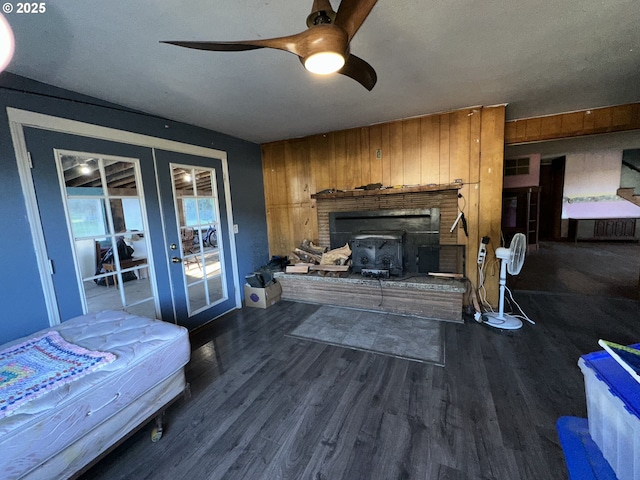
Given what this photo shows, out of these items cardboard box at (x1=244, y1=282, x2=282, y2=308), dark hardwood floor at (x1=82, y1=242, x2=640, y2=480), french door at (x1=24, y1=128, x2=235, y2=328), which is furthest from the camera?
cardboard box at (x1=244, y1=282, x2=282, y2=308)

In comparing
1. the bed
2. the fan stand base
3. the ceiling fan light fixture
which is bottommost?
the fan stand base

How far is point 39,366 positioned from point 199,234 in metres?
2.02

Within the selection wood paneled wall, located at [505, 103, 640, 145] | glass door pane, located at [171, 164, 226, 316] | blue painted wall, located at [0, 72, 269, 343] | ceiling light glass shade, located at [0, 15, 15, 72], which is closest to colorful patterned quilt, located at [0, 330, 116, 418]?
blue painted wall, located at [0, 72, 269, 343]

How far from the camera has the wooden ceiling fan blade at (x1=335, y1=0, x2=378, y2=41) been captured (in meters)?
1.07

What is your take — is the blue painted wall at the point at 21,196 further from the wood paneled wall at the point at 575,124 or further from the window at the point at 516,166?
the window at the point at 516,166

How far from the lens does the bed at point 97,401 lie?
102cm

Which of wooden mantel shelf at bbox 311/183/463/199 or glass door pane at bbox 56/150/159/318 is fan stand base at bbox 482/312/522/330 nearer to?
wooden mantel shelf at bbox 311/183/463/199

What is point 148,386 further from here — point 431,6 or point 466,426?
point 431,6

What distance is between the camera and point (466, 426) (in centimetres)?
158

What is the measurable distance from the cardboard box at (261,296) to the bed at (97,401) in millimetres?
1854

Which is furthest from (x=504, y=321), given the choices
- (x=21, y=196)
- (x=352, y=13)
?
(x=21, y=196)

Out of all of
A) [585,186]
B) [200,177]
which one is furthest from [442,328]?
[585,186]

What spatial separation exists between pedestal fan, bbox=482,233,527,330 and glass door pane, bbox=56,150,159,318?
3618 millimetres

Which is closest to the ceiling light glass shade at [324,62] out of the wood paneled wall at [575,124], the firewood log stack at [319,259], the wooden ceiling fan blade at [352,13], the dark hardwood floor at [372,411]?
the wooden ceiling fan blade at [352,13]
